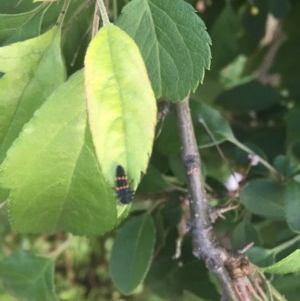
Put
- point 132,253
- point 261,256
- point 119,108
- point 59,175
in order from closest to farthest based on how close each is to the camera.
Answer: point 119,108 → point 59,175 → point 261,256 → point 132,253

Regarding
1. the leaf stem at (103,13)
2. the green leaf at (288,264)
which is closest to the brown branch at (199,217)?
the green leaf at (288,264)

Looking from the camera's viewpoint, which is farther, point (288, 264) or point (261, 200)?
point (261, 200)

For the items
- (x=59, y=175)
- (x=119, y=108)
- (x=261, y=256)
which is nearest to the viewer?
(x=119, y=108)

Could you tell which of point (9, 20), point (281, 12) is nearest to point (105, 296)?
point (281, 12)

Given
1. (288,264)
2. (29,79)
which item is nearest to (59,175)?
(29,79)

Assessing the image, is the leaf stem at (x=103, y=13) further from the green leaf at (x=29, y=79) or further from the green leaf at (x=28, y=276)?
the green leaf at (x=28, y=276)

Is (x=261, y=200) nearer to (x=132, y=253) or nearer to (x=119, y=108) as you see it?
(x=132, y=253)

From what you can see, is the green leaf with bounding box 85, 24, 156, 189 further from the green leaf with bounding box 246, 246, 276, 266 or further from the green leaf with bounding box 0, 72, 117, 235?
the green leaf with bounding box 246, 246, 276, 266
